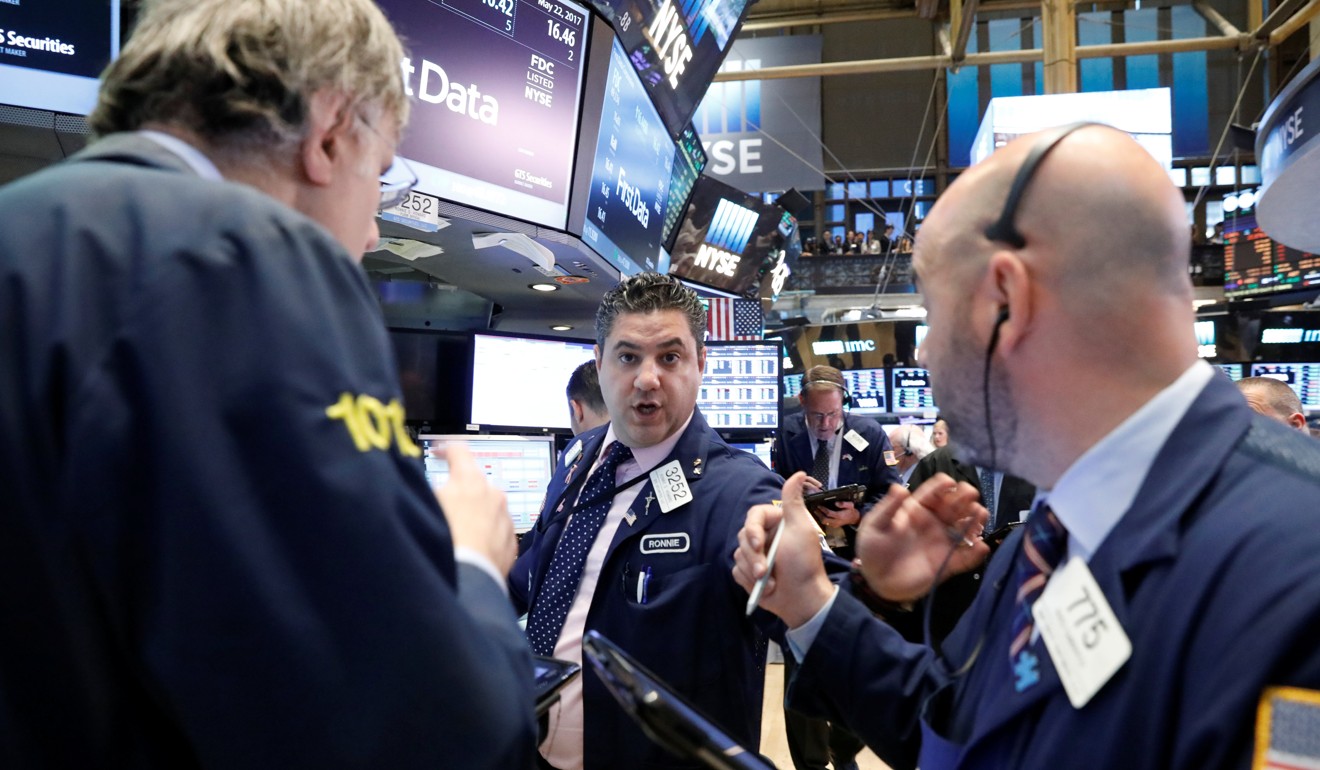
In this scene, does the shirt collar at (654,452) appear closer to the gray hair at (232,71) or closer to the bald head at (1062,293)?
the bald head at (1062,293)

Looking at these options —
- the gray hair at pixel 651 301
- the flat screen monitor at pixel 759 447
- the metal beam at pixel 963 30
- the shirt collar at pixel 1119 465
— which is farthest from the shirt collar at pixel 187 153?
the metal beam at pixel 963 30

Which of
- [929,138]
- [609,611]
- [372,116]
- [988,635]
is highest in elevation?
[929,138]

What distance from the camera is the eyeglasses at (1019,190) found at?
1074 mm

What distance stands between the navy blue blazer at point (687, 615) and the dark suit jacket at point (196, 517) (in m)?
1.17

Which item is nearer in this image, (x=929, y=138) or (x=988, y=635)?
(x=988, y=635)

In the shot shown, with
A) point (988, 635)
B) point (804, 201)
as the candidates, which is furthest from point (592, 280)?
point (804, 201)

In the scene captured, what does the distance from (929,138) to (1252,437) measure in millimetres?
19027

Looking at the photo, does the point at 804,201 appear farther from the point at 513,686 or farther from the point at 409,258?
the point at 513,686

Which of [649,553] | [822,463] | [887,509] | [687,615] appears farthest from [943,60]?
[887,509]

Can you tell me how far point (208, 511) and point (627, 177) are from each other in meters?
4.00

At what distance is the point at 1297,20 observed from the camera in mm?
8219

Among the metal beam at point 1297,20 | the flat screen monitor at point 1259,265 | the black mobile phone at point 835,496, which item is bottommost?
the black mobile phone at point 835,496

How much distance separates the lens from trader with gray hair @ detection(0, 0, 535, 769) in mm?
676

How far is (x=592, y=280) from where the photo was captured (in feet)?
15.1
